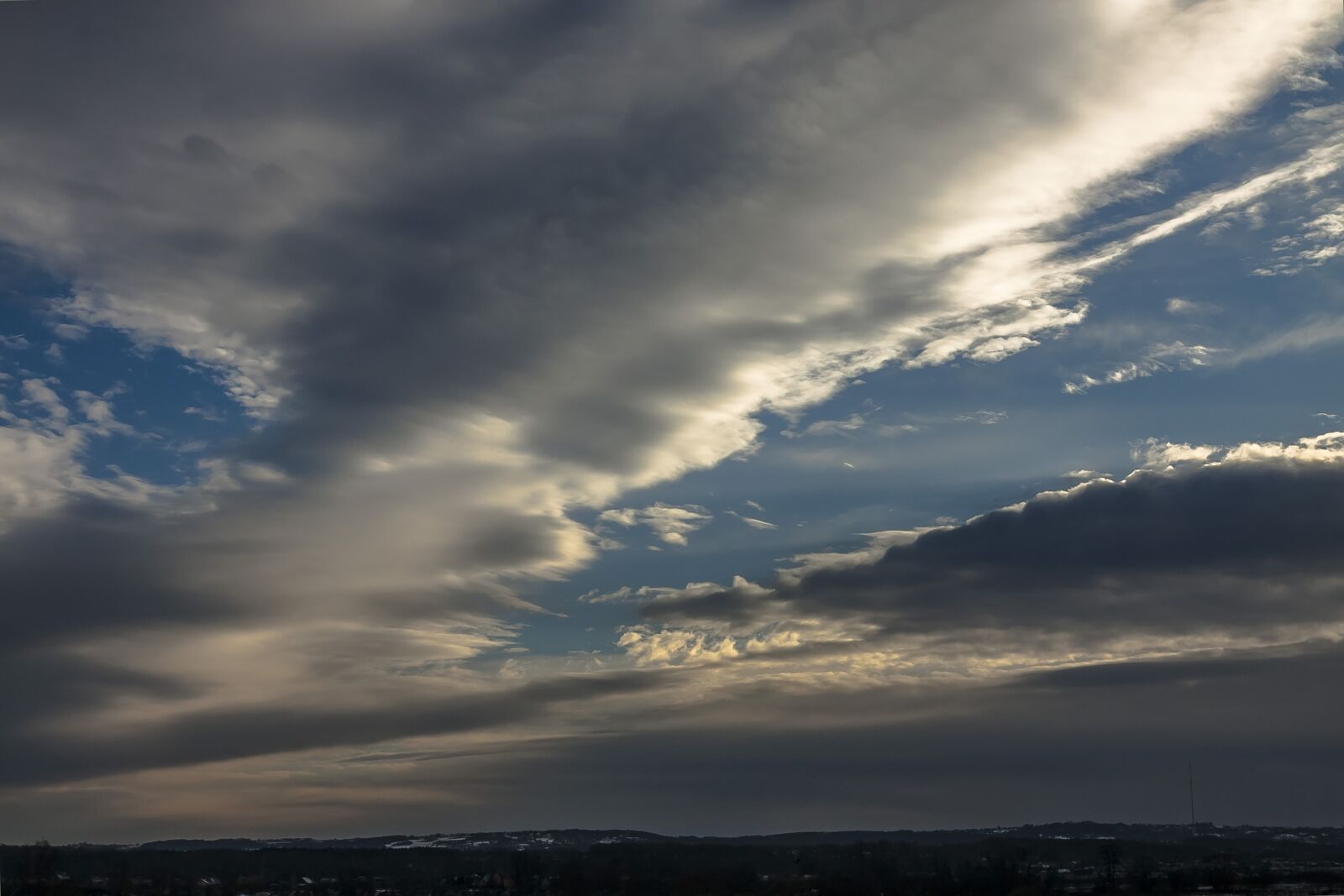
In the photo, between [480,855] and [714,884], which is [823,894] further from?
[480,855]

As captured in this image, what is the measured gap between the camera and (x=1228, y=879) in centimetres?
4794

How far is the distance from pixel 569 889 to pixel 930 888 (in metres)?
19.3

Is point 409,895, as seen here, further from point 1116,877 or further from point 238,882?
point 1116,877

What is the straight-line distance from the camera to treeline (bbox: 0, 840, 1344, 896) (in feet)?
172

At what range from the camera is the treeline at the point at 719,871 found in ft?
172

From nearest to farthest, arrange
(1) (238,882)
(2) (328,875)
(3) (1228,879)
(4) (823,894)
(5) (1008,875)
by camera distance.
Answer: (3) (1228,879)
(4) (823,894)
(5) (1008,875)
(1) (238,882)
(2) (328,875)

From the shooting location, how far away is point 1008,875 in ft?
183

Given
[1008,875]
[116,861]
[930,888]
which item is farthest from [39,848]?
[1008,875]

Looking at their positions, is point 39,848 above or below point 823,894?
above

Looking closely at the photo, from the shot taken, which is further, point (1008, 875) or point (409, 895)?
point (409, 895)

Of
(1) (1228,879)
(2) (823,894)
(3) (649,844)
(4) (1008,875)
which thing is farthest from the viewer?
(3) (649,844)

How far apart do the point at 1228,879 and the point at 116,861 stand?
2298 inches

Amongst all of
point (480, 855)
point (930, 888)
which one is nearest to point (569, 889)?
point (930, 888)

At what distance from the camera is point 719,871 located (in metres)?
65.9
